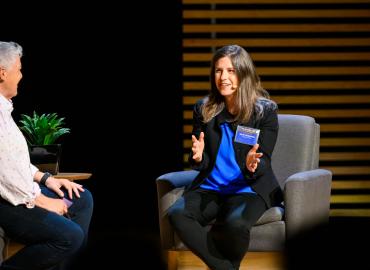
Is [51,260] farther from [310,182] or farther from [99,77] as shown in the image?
[99,77]

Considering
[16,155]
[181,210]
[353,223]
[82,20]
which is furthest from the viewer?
[353,223]

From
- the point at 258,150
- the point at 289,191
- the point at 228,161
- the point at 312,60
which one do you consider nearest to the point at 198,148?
the point at 228,161

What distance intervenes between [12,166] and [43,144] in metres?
0.96

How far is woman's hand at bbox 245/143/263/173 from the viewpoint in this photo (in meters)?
3.07

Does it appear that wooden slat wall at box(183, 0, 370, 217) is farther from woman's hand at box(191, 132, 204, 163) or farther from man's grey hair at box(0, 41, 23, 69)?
man's grey hair at box(0, 41, 23, 69)

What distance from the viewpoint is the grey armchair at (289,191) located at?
3.18m

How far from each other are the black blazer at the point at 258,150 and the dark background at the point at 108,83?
208 cm

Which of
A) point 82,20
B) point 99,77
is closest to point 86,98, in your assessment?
point 99,77

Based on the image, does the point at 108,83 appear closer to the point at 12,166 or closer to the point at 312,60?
the point at 312,60

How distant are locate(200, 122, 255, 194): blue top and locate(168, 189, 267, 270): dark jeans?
1.8 inches

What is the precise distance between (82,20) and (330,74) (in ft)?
7.36

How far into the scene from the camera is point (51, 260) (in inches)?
108

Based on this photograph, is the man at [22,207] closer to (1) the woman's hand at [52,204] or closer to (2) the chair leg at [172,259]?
(1) the woman's hand at [52,204]

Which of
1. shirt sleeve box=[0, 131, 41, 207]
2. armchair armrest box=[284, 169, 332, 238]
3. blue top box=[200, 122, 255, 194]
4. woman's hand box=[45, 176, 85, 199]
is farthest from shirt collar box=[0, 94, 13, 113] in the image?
armchair armrest box=[284, 169, 332, 238]
